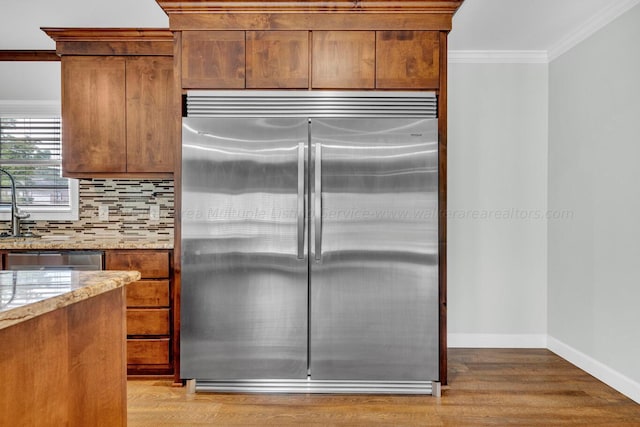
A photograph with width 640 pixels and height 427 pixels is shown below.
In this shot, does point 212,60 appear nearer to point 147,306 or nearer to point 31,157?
point 147,306

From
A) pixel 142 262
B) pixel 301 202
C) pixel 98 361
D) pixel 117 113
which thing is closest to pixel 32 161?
pixel 117 113

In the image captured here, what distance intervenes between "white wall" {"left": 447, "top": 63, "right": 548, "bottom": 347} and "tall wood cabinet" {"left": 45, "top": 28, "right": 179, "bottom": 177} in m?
2.32

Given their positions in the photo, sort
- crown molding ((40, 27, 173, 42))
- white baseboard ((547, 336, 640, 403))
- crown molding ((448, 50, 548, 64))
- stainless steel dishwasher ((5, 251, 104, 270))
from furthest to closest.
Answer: crown molding ((448, 50, 548, 64)) < crown molding ((40, 27, 173, 42)) < stainless steel dishwasher ((5, 251, 104, 270)) < white baseboard ((547, 336, 640, 403))

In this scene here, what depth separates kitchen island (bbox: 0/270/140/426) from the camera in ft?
3.45

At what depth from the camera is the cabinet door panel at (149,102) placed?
3.19 m

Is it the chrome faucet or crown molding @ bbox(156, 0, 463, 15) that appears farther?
the chrome faucet

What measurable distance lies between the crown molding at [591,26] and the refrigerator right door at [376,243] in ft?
4.56

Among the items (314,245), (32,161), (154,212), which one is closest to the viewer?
(314,245)

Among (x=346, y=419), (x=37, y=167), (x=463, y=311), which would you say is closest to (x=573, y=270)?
(x=463, y=311)

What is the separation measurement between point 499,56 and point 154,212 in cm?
318

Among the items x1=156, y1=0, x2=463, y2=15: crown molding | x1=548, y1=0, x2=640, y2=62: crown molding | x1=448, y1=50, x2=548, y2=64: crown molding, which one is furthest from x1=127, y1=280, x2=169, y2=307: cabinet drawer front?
x1=548, y1=0, x2=640, y2=62: crown molding

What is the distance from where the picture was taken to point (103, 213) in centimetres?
365

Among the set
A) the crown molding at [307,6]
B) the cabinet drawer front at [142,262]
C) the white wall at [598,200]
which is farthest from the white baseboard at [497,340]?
the crown molding at [307,6]

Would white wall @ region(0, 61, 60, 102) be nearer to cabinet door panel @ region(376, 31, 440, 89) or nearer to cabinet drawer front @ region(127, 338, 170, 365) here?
cabinet drawer front @ region(127, 338, 170, 365)
